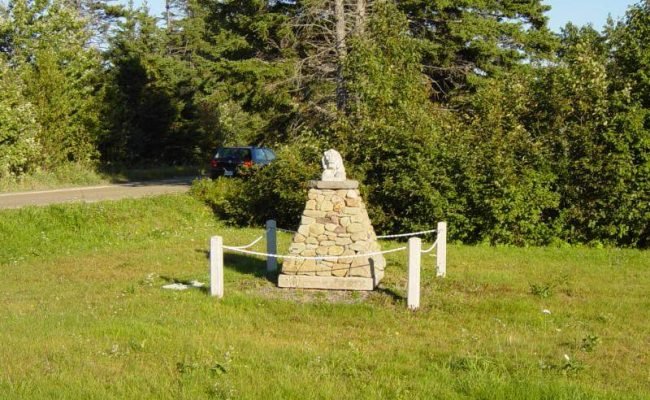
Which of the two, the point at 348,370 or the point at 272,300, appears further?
the point at 272,300

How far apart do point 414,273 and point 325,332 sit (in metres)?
1.60

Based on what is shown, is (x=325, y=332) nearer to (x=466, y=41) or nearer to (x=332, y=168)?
(x=332, y=168)

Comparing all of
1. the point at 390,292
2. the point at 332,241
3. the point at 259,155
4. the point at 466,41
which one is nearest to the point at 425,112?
the point at 466,41

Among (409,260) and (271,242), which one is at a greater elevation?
(409,260)

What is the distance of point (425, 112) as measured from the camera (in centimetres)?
1742

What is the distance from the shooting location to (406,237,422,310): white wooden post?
29.7 ft

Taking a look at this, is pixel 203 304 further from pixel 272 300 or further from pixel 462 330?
pixel 462 330

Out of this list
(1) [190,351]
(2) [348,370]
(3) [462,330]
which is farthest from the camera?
(3) [462,330]

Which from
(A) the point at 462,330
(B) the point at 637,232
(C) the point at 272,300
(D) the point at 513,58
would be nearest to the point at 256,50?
(D) the point at 513,58

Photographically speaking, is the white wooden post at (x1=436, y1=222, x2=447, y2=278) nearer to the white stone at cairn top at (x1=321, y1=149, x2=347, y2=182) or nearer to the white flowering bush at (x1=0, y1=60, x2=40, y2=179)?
the white stone at cairn top at (x1=321, y1=149, x2=347, y2=182)

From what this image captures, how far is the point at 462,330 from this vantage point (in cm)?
805

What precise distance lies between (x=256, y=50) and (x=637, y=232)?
41.2ft

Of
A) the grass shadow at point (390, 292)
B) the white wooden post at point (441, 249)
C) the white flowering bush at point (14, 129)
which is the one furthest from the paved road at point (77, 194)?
the grass shadow at point (390, 292)

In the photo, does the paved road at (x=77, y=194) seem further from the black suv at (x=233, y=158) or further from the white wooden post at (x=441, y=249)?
the white wooden post at (x=441, y=249)
